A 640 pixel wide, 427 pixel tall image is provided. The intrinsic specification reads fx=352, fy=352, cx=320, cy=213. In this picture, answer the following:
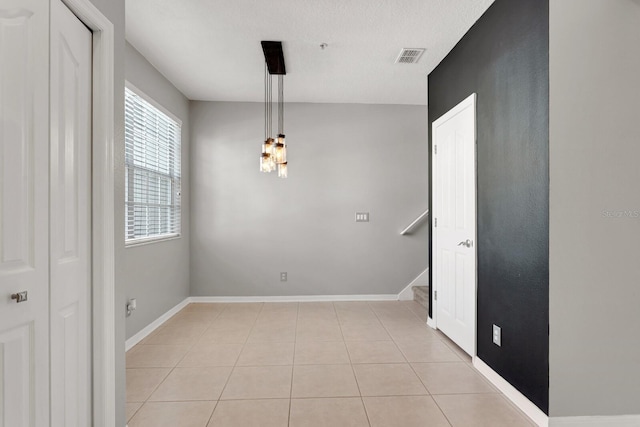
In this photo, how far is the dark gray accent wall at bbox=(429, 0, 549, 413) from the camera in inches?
77.9

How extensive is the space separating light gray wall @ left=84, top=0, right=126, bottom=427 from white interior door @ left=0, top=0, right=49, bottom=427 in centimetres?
41

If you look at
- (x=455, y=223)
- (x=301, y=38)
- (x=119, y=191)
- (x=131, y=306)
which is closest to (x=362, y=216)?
(x=455, y=223)

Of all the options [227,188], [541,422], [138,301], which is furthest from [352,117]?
[541,422]

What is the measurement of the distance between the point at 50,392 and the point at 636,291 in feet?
9.31

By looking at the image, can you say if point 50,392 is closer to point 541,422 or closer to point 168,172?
point 541,422

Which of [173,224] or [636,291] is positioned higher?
[173,224]

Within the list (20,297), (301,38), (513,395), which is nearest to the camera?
(20,297)

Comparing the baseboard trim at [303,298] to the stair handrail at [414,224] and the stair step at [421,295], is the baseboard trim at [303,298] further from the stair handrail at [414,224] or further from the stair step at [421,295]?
the stair handrail at [414,224]

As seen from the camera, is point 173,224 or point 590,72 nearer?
point 590,72

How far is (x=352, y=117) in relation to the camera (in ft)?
16.0

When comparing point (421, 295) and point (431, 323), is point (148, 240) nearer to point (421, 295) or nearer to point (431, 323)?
point (431, 323)

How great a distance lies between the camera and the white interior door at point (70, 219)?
1.37 m

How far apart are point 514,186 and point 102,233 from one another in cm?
234

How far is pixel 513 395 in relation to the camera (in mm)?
2229
